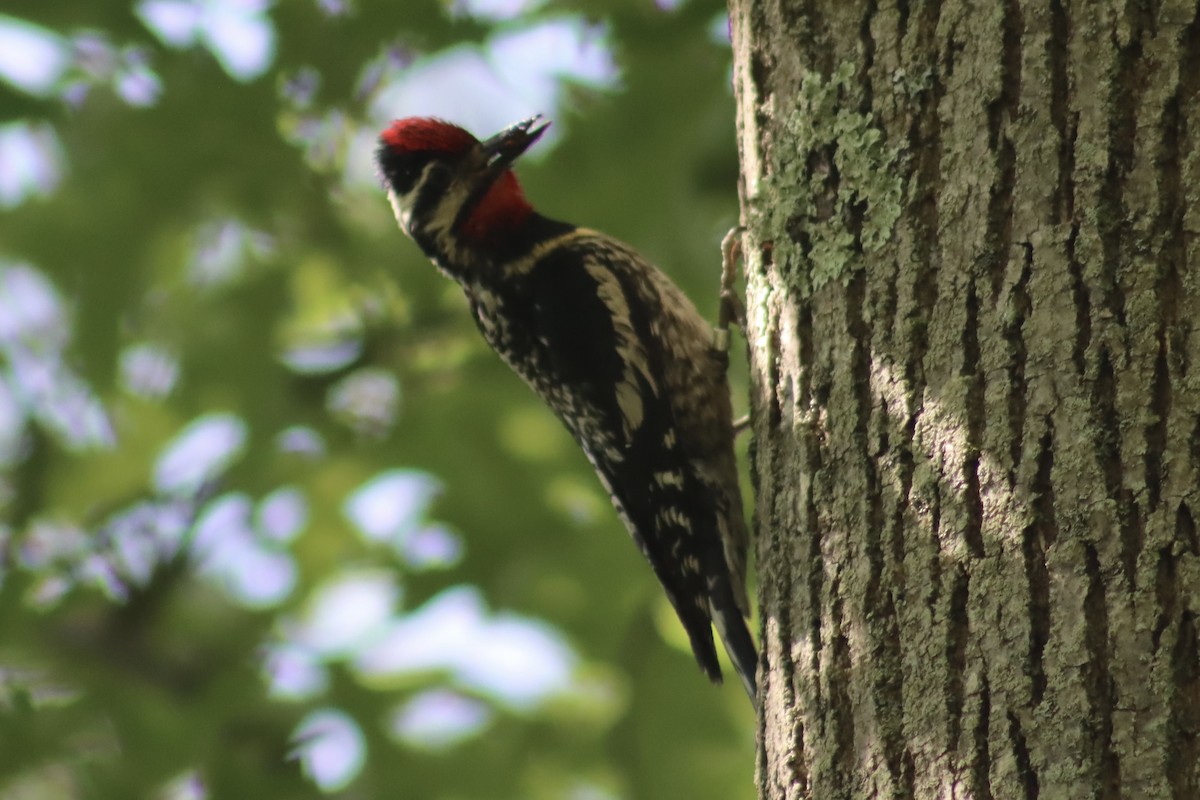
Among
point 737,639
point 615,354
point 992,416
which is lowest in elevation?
point 992,416

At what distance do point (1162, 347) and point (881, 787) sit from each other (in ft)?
2.21

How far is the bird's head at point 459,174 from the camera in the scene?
3812 mm

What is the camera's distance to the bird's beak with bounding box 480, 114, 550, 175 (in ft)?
12.3

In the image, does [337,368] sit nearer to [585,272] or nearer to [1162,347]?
[585,272]

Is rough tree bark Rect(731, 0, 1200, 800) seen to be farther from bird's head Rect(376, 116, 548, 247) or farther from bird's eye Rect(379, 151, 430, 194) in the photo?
bird's eye Rect(379, 151, 430, 194)

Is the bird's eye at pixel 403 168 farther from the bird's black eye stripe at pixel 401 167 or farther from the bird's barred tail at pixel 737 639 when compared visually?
the bird's barred tail at pixel 737 639

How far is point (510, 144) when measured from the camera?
379 centimetres

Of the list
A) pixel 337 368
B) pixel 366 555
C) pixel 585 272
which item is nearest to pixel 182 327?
pixel 337 368

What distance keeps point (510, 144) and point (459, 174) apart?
19 centimetres

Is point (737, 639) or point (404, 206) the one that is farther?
point (404, 206)

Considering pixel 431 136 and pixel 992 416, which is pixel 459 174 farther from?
pixel 992 416

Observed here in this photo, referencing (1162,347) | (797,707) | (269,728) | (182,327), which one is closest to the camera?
(1162,347)

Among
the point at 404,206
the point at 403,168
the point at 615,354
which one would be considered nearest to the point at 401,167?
the point at 403,168

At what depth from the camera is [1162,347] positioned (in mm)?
1552
